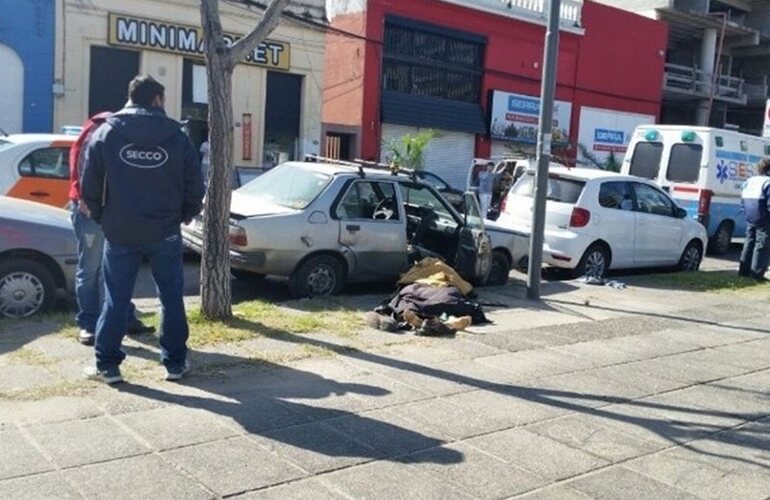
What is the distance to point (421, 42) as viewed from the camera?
2431 cm

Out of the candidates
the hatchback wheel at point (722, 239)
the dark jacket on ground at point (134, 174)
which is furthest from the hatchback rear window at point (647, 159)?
the dark jacket on ground at point (134, 174)

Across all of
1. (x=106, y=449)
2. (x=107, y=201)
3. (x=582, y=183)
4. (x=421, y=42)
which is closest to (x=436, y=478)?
(x=106, y=449)

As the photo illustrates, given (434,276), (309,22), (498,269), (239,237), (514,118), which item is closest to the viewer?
(239,237)

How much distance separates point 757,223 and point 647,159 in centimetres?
495

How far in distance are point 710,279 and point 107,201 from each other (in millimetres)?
9693

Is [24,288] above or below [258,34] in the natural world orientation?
below

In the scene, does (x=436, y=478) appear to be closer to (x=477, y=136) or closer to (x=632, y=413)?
(x=632, y=413)

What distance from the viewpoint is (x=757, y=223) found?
1227 centimetres

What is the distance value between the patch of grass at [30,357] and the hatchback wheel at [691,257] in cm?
1054

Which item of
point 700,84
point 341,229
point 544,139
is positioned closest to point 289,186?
point 341,229

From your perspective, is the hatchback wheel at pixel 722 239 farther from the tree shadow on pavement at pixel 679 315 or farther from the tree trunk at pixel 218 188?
the tree trunk at pixel 218 188

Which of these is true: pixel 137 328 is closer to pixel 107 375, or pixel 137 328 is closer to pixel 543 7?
pixel 107 375

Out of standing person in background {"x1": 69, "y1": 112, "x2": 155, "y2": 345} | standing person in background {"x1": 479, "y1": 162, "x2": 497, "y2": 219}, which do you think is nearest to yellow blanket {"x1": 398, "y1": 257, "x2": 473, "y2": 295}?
standing person in background {"x1": 69, "y1": 112, "x2": 155, "y2": 345}

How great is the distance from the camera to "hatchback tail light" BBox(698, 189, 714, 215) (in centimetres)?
1623
